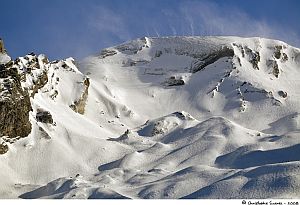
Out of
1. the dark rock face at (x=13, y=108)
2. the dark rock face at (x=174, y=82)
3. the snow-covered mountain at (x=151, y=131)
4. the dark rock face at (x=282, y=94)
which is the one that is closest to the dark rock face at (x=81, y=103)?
the snow-covered mountain at (x=151, y=131)

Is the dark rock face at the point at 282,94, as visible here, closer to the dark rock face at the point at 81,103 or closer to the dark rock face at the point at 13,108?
the dark rock face at the point at 81,103

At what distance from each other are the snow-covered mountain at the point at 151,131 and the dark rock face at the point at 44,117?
0.29 metres

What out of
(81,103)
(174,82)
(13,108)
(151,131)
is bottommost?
(13,108)

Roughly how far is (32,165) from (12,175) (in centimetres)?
525

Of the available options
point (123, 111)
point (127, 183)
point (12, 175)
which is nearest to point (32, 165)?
point (12, 175)

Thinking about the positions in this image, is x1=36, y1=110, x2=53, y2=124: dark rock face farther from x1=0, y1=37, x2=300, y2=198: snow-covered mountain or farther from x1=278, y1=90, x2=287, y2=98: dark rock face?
x1=278, y1=90, x2=287, y2=98: dark rock face

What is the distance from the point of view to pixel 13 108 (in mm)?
111812

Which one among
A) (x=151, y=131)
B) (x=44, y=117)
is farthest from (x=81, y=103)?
(x=44, y=117)

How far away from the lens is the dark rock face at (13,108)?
4385 inches

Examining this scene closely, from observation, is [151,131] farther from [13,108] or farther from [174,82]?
[174,82]

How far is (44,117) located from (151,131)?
86.1ft

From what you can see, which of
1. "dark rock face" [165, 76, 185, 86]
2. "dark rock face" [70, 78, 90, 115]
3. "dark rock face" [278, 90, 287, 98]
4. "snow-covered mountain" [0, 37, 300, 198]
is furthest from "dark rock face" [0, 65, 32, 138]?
"dark rock face" [278, 90, 287, 98]

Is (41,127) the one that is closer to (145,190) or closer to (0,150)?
(0,150)

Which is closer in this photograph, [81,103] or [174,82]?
[81,103]
